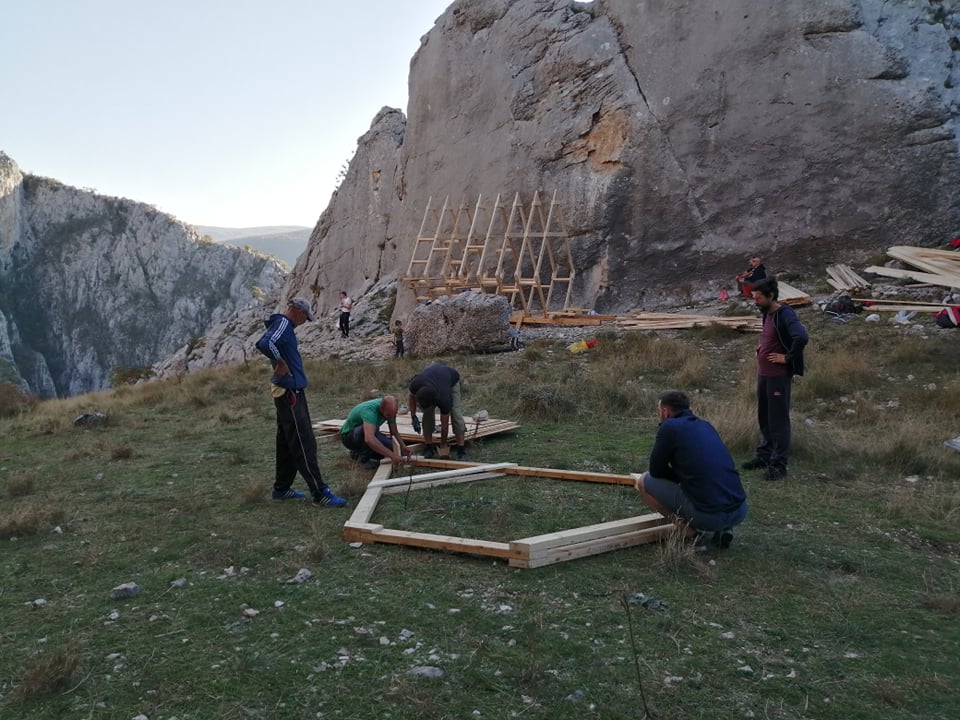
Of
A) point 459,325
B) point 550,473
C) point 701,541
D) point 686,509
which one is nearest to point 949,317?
point 550,473

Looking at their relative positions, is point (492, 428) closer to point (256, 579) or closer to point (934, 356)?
point (256, 579)

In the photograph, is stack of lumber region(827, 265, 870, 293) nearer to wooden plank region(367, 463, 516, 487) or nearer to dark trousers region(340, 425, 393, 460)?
wooden plank region(367, 463, 516, 487)

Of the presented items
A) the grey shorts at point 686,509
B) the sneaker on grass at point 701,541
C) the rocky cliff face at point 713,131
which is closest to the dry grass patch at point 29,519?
the grey shorts at point 686,509

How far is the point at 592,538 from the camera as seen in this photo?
5148 millimetres

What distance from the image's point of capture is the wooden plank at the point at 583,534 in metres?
4.88

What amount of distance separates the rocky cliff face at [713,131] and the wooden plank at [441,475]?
41.4 ft

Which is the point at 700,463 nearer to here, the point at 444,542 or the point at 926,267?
the point at 444,542

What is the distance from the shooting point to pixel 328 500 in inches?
255

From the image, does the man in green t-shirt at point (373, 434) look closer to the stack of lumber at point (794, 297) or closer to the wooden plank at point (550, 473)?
the wooden plank at point (550, 473)

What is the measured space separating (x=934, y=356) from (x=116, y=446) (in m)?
11.2

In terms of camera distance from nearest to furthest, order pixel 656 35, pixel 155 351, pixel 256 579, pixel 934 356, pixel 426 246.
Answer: pixel 256 579 → pixel 934 356 → pixel 656 35 → pixel 426 246 → pixel 155 351

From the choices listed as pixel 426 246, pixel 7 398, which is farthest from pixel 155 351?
pixel 7 398

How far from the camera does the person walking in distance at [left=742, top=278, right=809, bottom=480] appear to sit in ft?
22.7

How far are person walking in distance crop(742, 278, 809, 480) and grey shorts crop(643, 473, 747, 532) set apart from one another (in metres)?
2.11
